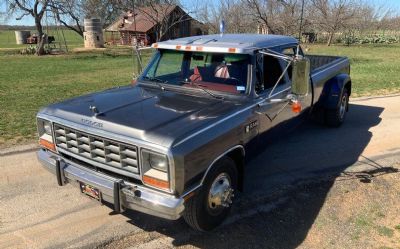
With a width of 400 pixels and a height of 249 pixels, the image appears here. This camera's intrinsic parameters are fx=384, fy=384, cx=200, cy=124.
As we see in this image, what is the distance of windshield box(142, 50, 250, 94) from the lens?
175 inches

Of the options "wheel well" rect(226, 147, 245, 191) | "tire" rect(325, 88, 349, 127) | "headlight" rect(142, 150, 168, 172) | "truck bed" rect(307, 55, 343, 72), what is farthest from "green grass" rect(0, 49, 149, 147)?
"tire" rect(325, 88, 349, 127)

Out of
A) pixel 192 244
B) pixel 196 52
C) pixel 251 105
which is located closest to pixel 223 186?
pixel 192 244

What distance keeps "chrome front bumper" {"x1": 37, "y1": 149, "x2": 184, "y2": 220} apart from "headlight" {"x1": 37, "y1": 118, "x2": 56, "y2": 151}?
274 mm

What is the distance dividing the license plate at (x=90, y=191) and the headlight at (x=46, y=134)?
0.61m

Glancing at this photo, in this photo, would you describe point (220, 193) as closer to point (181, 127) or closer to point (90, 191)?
point (181, 127)

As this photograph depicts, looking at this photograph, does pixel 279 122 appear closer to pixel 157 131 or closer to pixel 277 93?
pixel 277 93

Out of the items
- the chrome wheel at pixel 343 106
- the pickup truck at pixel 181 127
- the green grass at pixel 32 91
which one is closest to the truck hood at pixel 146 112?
the pickup truck at pixel 181 127

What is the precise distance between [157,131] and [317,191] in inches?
103

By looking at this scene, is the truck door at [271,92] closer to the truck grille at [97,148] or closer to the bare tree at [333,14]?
the truck grille at [97,148]

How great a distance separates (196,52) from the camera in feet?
15.4

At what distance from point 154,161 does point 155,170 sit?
0.25 ft

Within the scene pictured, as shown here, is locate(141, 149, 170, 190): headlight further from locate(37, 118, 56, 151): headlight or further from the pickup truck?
locate(37, 118, 56, 151): headlight

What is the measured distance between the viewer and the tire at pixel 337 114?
286 inches

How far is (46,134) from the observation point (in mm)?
4098
